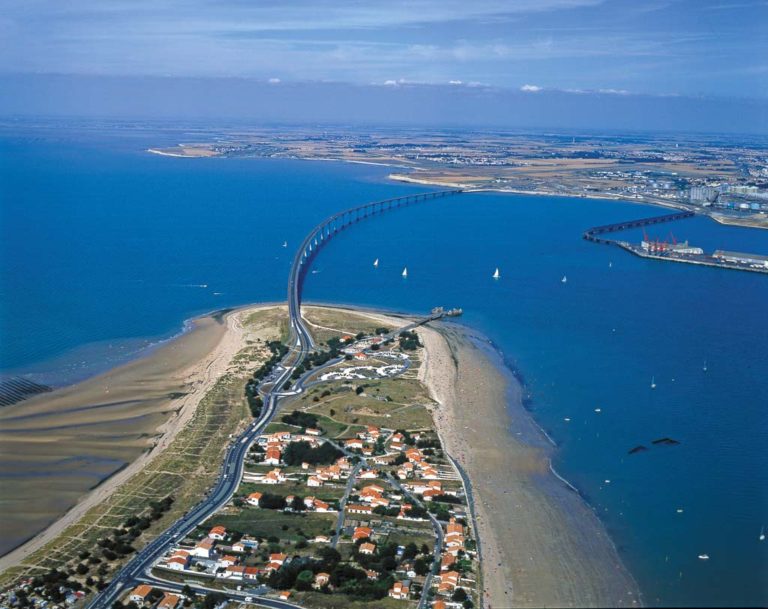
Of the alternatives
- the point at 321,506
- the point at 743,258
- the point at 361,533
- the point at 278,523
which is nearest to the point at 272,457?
the point at 321,506

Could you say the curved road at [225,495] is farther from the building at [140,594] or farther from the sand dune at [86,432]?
the sand dune at [86,432]

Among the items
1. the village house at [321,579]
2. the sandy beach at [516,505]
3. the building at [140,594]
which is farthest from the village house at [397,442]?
the building at [140,594]

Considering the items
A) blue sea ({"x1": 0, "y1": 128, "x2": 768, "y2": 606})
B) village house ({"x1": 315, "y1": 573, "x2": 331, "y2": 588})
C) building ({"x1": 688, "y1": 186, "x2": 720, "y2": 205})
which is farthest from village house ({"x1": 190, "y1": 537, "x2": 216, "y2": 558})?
building ({"x1": 688, "y1": 186, "x2": 720, "y2": 205})

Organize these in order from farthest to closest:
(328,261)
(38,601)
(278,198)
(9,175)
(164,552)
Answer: (9,175), (278,198), (328,261), (164,552), (38,601)

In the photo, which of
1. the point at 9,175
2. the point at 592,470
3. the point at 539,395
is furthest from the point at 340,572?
the point at 9,175

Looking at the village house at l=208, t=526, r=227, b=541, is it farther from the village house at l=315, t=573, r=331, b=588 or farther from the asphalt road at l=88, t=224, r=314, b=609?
the village house at l=315, t=573, r=331, b=588

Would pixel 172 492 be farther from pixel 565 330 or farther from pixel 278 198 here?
pixel 278 198

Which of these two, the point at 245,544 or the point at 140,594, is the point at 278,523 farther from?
the point at 140,594
